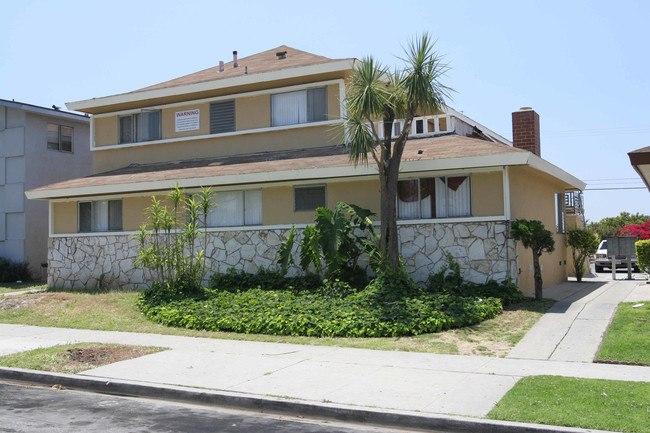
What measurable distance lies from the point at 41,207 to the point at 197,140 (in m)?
9.47

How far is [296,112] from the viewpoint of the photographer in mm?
19750

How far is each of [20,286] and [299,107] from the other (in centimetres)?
1228

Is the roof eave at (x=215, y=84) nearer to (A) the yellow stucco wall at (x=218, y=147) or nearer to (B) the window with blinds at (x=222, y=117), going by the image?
(B) the window with blinds at (x=222, y=117)

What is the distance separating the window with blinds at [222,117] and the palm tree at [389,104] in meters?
6.78

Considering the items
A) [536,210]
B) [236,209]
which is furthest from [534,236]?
[236,209]

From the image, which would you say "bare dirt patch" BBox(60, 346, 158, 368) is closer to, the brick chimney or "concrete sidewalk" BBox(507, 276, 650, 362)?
"concrete sidewalk" BBox(507, 276, 650, 362)

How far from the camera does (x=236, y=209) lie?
18.5 metres

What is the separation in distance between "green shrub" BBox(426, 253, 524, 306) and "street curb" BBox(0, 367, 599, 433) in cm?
720

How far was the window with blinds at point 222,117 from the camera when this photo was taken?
68.1ft

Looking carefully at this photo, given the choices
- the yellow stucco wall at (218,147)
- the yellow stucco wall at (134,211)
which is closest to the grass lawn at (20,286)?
the yellow stucco wall at (134,211)

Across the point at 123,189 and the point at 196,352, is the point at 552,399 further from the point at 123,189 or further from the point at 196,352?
the point at 123,189

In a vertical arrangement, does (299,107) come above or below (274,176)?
above

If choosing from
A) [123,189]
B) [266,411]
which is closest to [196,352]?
[266,411]

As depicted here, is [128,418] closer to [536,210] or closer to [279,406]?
[279,406]
